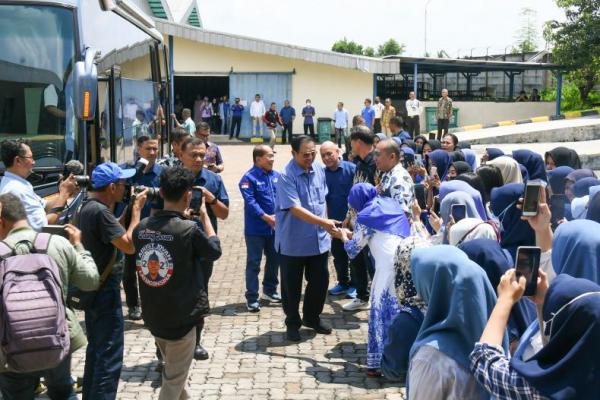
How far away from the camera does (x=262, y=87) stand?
3139cm

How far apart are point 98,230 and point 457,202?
2634mm

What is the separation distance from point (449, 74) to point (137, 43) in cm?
3017

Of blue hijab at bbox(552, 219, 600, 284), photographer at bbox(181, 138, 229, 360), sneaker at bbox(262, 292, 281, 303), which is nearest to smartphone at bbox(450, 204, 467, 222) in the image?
blue hijab at bbox(552, 219, 600, 284)

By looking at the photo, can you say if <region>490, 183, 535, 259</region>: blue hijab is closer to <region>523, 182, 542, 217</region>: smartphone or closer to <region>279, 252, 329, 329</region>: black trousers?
<region>523, 182, 542, 217</region>: smartphone

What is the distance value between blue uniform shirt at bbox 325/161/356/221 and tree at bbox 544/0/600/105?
24126 millimetres

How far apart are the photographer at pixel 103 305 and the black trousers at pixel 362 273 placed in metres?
3.86

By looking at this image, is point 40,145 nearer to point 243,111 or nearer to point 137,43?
point 137,43

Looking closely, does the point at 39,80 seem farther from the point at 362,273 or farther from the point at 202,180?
the point at 362,273

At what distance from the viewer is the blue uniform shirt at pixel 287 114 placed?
29.9 meters

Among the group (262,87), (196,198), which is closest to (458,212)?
(196,198)

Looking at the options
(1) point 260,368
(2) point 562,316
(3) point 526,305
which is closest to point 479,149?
(1) point 260,368

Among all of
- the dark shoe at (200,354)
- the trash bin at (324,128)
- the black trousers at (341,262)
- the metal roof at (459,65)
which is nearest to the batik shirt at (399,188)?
the dark shoe at (200,354)

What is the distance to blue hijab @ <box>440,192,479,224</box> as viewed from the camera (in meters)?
6.07

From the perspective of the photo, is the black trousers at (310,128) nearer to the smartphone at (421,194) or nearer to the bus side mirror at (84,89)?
the smartphone at (421,194)
